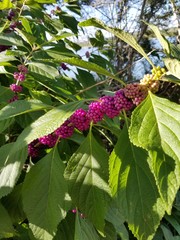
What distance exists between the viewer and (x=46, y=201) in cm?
92

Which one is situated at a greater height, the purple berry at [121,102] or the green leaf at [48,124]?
the purple berry at [121,102]

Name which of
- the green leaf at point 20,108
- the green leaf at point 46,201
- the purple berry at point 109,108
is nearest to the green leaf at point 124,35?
the purple berry at point 109,108

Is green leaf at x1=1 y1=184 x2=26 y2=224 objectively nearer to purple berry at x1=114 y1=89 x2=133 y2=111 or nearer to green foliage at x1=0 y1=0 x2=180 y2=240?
green foliage at x1=0 y1=0 x2=180 y2=240

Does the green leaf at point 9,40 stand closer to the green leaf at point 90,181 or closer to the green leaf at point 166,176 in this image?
the green leaf at point 90,181

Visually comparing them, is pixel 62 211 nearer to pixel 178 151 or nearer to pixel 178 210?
pixel 178 151

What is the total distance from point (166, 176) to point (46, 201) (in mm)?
376

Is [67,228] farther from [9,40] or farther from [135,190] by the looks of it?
[9,40]

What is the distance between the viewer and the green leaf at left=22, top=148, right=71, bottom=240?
92 cm

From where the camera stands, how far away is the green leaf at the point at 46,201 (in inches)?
36.1

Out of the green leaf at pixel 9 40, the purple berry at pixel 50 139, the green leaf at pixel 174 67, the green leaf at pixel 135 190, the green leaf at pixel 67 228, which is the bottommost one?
the green leaf at pixel 67 228

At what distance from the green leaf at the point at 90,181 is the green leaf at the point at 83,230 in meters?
0.11

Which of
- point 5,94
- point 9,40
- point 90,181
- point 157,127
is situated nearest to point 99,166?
point 90,181

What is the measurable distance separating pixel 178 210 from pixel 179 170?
3076 mm

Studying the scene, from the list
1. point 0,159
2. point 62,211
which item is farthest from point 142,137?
point 0,159
